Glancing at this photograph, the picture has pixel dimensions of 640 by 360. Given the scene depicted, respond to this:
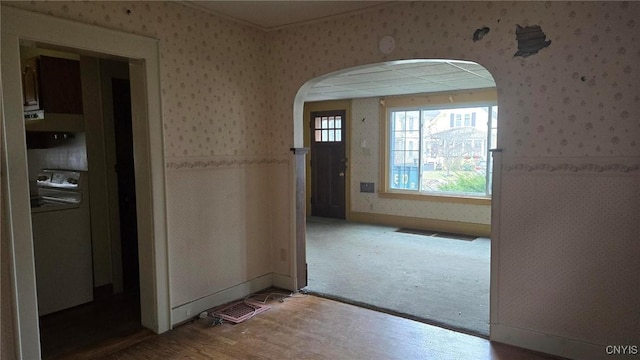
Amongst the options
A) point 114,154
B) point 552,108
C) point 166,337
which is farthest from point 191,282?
point 552,108

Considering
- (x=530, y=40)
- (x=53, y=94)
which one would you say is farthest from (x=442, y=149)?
(x=53, y=94)

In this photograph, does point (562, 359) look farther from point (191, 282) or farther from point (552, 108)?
point (191, 282)

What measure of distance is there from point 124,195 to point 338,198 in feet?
14.8

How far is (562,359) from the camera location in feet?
8.61

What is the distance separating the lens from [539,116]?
104 inches

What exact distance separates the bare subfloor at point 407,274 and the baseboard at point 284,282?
17cm

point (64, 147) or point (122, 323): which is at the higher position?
point (64, 147)

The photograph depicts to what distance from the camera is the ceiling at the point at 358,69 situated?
3158 mm

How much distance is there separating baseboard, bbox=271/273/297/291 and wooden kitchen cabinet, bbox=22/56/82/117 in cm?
239

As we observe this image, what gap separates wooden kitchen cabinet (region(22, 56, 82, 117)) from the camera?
3408 millimetres

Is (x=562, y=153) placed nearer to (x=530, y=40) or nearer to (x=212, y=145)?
(x=530, y=40)

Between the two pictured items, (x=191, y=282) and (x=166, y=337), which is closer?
(x=166, y=337)

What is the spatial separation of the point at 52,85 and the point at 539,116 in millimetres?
3846

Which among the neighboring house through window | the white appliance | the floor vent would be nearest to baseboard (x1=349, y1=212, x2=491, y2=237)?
the neighboring house through window
